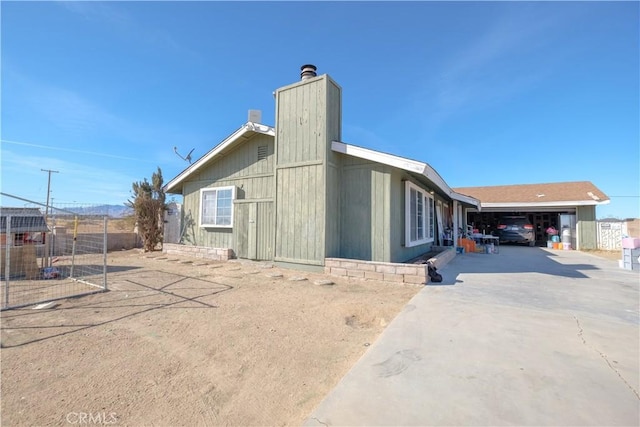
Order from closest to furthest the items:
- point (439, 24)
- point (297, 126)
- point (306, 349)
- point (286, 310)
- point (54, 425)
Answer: point (54, 425) → point (306, 349) → point (286, 310) → point (297, 126) → point (439, 24)

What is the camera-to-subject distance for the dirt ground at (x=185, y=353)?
1878mm

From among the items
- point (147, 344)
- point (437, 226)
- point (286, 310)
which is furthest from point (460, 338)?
point (437, 226)

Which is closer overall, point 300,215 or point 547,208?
point 300,215

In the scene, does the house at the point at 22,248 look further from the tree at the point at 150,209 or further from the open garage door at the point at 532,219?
the open garage door at the point at 532,219

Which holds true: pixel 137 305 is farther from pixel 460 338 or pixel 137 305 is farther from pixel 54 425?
pixel 460 338

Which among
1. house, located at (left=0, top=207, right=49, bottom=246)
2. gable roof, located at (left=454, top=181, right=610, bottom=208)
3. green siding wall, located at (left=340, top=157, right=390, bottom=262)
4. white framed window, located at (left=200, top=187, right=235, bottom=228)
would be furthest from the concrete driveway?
gable roof, located at (left=454, top=181, right=610, bottom=208)

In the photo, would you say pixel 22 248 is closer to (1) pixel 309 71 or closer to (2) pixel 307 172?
(2) pixel 307 172

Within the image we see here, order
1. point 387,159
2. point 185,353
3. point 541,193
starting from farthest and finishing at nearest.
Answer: point 541,193 < point 387,159 < point 185,353

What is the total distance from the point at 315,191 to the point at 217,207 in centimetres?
471

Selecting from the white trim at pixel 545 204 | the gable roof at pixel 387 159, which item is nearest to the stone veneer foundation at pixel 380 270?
the gable roof at pixel 387 159

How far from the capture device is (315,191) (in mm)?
6855

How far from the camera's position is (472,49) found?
8273 mm

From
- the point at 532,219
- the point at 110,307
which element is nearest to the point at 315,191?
the point at 110,307

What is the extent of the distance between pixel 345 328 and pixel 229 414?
1.84 meters
